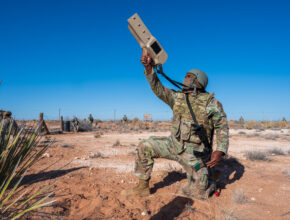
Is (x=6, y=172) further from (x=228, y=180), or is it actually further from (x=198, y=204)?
(x=228, y=180)

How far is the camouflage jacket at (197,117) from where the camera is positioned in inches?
117

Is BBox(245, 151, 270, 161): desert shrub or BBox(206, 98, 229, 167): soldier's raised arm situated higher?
BBox(206, 98, 229, 167): soldier's raised arm

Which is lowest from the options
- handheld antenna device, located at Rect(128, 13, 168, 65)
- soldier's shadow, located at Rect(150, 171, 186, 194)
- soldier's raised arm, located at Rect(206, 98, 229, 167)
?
soldier's shadow, located at Rect(150, 171, 186, 194)

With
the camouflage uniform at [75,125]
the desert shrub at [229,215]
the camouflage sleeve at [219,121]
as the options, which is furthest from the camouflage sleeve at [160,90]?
the camouflage uniform at [75,125]

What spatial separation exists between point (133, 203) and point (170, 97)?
1.56 metres

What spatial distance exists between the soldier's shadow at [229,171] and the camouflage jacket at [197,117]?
112 cm

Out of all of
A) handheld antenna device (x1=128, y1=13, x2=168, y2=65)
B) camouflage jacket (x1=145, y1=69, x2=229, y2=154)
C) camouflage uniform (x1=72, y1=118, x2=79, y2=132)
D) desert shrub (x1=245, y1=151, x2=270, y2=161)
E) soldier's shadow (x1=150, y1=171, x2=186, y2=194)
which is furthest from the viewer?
camouflage uniform (x1=72, y1=118, x2=79, y2=132)

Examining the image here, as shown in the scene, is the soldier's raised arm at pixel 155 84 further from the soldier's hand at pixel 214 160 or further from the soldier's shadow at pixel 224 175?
the soldier's shadow at pixel 224 175

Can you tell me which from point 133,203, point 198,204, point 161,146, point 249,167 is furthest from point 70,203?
point 249,167

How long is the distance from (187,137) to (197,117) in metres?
0.32

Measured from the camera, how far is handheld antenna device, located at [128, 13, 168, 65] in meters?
2.65

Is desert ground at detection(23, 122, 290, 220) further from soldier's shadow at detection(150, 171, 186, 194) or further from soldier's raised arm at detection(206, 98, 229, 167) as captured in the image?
soldier's raised arm at detection(206, 98, 229, 167)

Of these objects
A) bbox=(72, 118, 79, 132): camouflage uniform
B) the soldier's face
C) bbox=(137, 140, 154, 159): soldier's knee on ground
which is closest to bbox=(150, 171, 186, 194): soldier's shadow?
bbox=(137, 140, 154, 159): soldier's knee on ground

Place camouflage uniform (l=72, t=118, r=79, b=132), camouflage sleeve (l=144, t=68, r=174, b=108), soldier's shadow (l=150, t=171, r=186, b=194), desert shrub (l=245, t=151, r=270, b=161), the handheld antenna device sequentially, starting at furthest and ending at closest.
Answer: camouflage uniform (l=72, t=118, r=79, b=132), desert shrub (l=245, t=151, r=270, b=161), soldier's shadow (l=150, t=171, r=186, b=194), camouflage sleeve (l=144, t=68, r=174, b=108), the handheld antenna device
